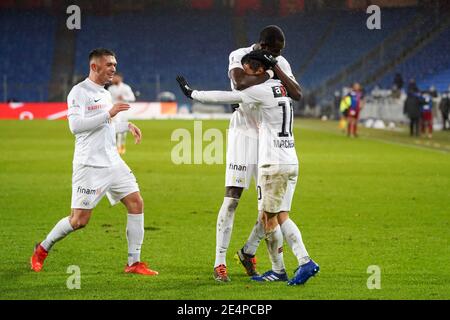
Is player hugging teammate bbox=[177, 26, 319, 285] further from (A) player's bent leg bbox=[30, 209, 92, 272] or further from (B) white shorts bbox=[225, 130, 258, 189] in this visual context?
(A) player's bent leg bbox=[30, 209, 92, 272]

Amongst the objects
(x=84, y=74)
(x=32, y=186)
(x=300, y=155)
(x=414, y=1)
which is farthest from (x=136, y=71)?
(x=32, y=186)

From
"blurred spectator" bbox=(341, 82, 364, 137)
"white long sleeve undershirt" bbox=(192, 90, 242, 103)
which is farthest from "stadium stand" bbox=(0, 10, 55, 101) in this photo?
"white long sleeve undershirt" bbox=(192, 90, 242, 103)

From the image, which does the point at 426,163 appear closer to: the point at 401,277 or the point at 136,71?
the point at 401,277

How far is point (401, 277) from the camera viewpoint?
372 inches

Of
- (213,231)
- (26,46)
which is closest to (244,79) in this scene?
(213,231)

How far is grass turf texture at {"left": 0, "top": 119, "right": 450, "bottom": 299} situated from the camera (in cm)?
890

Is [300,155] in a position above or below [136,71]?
below

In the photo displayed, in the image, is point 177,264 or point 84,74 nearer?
point 177,264

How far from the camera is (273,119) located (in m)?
8.95

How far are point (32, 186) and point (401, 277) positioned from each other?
34.6 ft

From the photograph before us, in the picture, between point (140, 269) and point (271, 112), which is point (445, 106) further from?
point (271, 112)

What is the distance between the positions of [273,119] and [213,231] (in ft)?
13.5

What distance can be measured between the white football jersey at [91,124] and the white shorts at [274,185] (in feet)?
5.55
